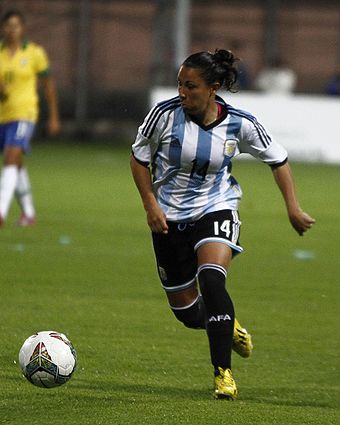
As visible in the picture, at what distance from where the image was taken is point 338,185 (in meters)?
20.8

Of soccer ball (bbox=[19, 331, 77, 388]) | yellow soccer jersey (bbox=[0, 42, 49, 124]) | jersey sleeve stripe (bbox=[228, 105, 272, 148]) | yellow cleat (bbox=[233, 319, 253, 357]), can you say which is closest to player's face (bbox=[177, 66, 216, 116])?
jersey sleeve stripe (bbox=[228, 105, 272, 148])

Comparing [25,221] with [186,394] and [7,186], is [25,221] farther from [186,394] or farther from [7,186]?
[186,394]

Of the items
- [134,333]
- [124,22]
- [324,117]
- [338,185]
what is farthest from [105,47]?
[134,333]

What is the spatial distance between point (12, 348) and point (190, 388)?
1.29m

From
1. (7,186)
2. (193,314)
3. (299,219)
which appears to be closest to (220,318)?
(299,219)

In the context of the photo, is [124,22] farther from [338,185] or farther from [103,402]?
[103,402]

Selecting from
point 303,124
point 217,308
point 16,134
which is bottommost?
point 303,124

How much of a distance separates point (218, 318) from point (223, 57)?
1348 millimetres

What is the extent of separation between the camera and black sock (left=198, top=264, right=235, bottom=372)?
6.43 metres

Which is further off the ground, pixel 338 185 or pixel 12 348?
pixel 12 348

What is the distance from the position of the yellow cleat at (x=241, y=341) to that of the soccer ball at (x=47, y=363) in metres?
1.17

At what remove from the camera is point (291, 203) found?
6.70 meters

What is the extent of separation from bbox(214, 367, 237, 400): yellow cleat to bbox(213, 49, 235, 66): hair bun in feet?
5.16

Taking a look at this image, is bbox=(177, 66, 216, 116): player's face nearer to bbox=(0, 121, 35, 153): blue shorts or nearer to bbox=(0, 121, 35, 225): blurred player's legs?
bbox=(0, 121, 35, 225): blurred player's legs
